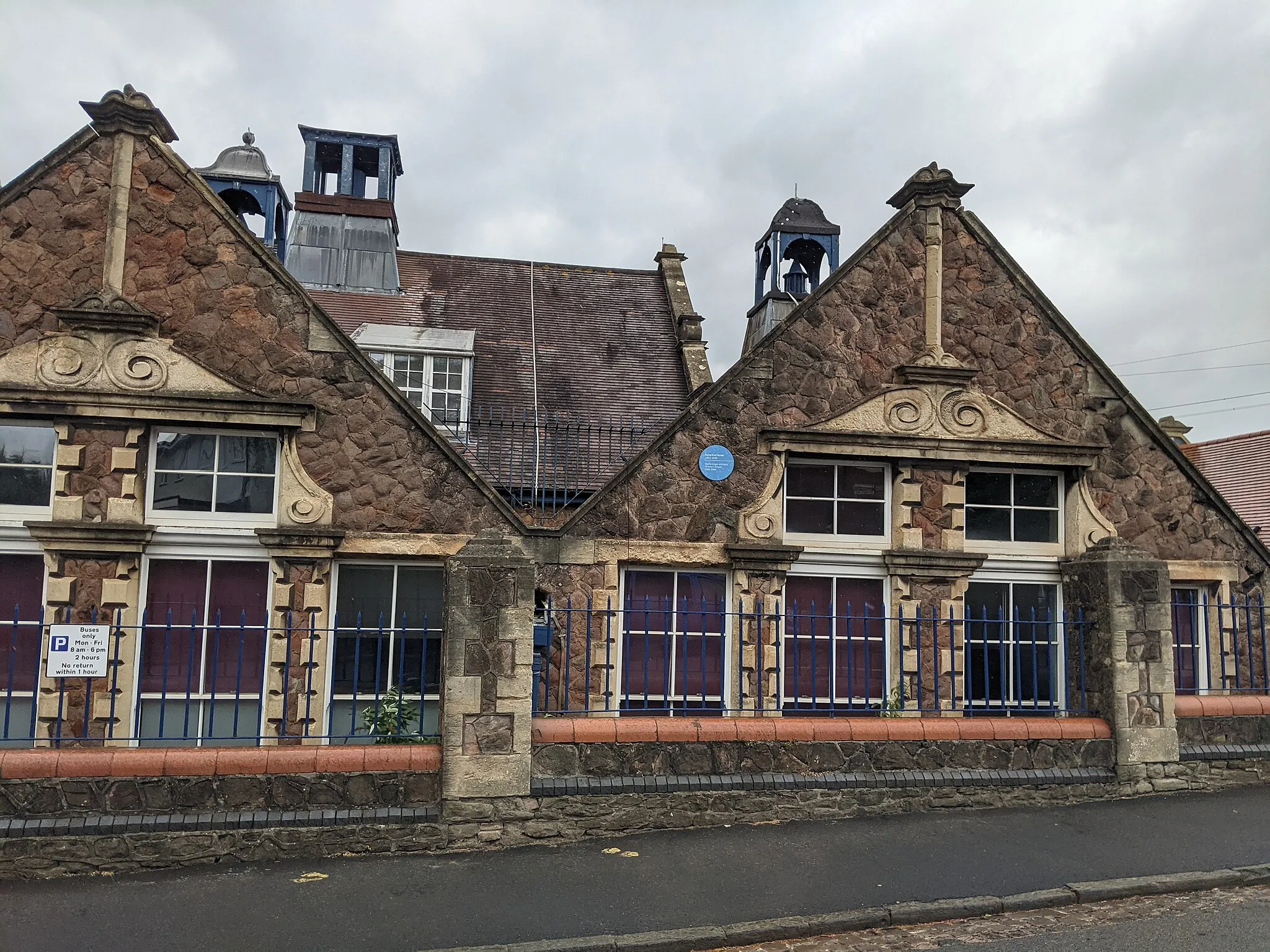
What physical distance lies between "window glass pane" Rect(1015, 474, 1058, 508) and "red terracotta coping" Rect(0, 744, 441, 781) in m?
7.81

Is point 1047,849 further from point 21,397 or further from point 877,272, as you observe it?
point 21,397

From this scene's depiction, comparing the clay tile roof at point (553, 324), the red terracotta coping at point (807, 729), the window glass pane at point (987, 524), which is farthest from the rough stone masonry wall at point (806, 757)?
the clay tile roof at point (553, 324)

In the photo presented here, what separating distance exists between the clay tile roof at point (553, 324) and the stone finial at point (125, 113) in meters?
5.71

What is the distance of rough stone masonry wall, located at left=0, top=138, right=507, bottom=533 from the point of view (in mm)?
9641

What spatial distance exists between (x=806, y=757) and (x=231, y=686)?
6.21 metres

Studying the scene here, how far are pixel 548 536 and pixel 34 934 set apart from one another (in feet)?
18.8

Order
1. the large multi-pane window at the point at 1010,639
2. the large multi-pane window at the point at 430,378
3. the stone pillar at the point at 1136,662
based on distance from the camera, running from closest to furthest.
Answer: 1. the stone pillar at the point at 1136,662
2. the large multi-pane window at the point at 1010,639
3. the large multi-pane window at the point at 430,378

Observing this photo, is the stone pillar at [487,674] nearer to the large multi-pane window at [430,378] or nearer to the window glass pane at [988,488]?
the window glass pane at [988,488]

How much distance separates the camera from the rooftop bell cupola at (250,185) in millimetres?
21766

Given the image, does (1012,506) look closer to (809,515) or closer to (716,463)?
(809,515)

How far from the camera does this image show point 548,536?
1025 centimetres

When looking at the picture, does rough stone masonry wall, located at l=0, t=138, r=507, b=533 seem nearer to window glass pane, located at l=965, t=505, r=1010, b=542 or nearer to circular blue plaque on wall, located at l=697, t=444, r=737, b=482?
circular blue plaque on wall, located at l=697, t=444, r=737, b=482

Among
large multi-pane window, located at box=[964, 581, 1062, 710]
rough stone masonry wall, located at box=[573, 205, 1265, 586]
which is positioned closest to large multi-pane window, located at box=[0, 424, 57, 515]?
rough stone masonry wall, located at box=[573, 205, 1265, 586]

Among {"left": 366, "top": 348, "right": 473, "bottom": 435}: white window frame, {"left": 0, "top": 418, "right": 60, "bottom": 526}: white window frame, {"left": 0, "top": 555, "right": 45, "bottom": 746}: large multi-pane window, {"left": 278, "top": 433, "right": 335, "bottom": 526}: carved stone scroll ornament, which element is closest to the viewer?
{"left": 0, "top": 418, "right": 60, "bottom": 526}: white window frame
